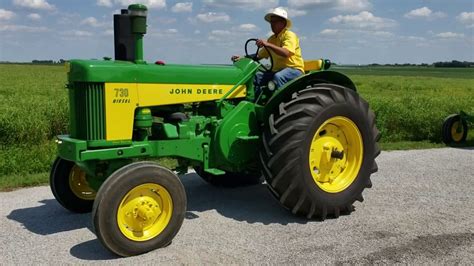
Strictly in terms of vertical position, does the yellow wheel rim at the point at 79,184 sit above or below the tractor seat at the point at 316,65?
below

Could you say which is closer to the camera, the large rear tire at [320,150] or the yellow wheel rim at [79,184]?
the large rear tire at [320,150]

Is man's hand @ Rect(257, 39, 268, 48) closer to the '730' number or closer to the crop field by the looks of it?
the '730' number

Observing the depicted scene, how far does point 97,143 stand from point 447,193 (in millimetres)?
4326

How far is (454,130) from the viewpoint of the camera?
35.8 ft

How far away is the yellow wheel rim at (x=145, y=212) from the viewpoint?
13.5 ft

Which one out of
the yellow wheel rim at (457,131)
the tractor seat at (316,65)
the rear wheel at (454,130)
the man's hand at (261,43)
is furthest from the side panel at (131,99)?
the yellow wheel rim at (457,131)

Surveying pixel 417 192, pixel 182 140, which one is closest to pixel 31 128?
pixel 182 140

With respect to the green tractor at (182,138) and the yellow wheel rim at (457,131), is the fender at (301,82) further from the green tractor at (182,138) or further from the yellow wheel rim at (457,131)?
the yellow wheel rim at (457,131)

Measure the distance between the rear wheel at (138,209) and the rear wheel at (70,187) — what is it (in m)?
1.34

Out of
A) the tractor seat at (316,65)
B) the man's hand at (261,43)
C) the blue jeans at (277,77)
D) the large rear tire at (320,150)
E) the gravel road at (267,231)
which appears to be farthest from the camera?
the tractor seat at (316,65)

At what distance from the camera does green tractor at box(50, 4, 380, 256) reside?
4211 mm

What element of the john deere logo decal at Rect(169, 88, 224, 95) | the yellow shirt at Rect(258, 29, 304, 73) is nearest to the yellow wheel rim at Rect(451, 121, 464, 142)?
the yellow shirt at Rect(258, 29, 304, 73)

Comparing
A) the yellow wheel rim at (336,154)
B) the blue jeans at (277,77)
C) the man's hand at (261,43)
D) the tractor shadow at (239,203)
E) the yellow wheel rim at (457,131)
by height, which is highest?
the man's hand at (261,43)

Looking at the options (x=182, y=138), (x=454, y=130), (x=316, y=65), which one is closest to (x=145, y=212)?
(x=182, y=138)
